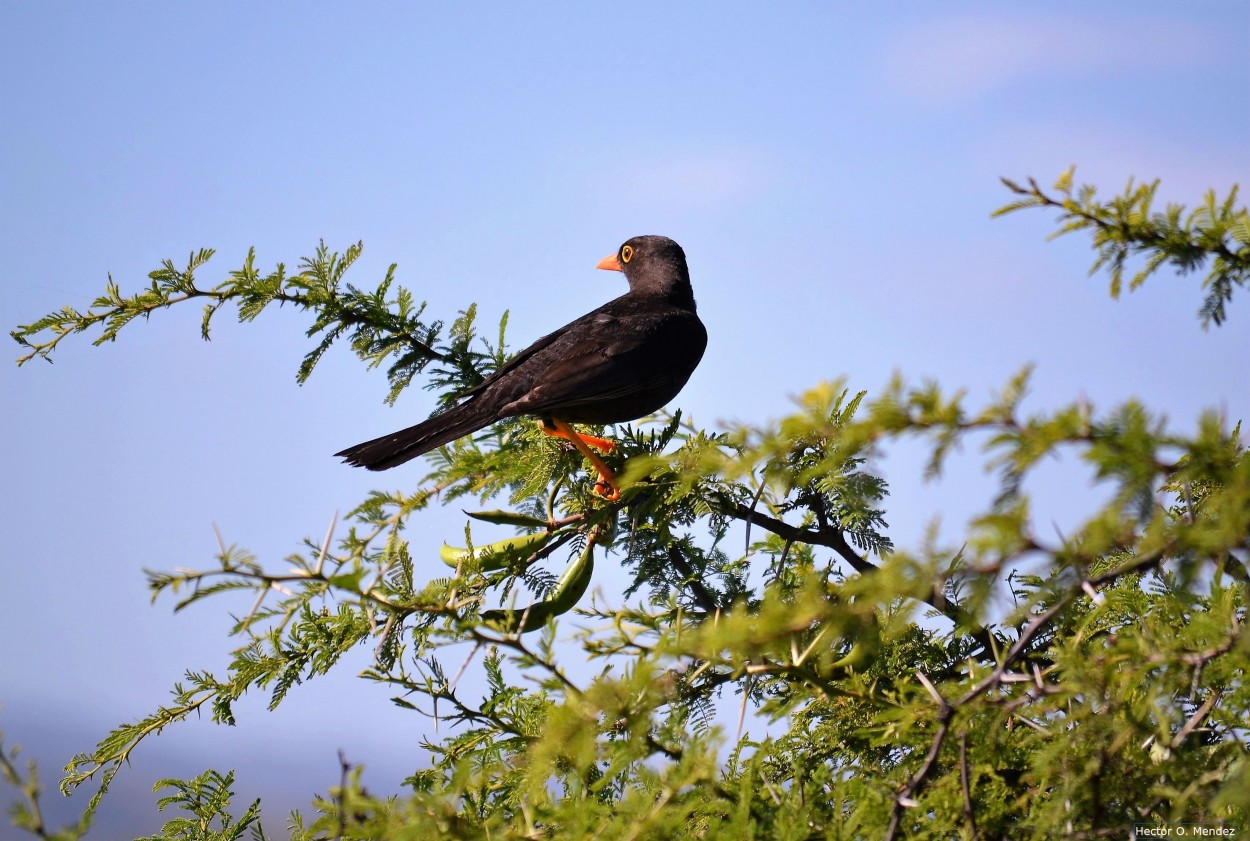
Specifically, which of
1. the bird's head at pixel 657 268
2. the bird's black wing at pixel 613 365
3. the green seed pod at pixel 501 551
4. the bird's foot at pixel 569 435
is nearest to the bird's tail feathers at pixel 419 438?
the bird's black wing at pixel 613 365

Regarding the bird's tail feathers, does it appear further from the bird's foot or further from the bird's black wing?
the bird's foot

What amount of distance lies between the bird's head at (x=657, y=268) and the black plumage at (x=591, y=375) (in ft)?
0.07

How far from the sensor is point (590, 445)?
217 inches

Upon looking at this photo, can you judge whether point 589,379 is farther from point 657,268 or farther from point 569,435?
point 657,268

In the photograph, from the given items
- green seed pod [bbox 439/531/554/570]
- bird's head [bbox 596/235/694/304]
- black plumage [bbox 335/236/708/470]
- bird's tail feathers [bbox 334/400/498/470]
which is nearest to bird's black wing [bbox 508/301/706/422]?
black plumage [bbox 335/236/708/470]

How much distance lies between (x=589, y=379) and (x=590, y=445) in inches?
15.9

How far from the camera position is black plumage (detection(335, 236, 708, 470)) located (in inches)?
197

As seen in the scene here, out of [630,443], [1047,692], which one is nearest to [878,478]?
[1047,692]

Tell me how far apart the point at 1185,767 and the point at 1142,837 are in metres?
0.28

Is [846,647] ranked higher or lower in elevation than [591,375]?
lower

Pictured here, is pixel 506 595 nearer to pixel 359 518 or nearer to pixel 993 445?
pixel 359 518

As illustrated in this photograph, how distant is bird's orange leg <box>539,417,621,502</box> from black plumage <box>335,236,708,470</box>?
2.3 inches

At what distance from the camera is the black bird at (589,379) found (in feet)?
16.4

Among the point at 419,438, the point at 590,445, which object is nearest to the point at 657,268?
the point at 590,445
